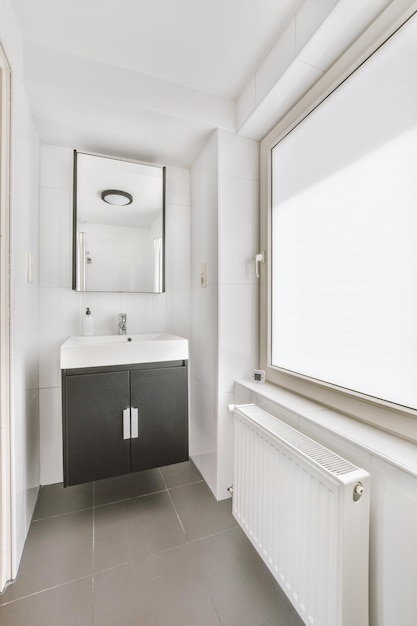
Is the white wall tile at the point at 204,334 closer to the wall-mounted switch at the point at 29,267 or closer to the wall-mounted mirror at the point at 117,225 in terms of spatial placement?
the wall-mounted mirror at the point at 117,225

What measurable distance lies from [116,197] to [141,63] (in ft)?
2.40

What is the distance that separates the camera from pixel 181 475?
1.86 metres

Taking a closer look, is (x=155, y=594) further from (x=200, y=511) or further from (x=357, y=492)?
(x=357, y=492)

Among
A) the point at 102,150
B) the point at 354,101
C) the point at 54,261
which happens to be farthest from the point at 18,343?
the point at 354,101

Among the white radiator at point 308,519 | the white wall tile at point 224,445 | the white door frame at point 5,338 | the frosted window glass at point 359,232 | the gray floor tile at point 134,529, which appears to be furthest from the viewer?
the white wall tile at point 224,445

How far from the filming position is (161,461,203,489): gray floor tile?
1.79 metres

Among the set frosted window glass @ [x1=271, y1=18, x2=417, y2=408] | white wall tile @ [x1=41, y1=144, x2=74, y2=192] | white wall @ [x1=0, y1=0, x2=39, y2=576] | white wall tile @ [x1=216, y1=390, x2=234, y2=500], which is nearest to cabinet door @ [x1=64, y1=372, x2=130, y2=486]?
white wall @ [x1=0, y1=0, x2=39, y2=576]

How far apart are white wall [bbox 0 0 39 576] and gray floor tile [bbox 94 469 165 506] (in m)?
0.35

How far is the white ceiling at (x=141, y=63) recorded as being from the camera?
44.6 inches

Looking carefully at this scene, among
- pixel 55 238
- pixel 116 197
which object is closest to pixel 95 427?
pixel 55 238

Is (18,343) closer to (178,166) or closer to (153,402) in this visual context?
(153,402)

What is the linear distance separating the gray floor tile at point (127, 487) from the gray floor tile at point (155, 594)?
470 mm

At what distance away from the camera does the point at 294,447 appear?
3.16 ft

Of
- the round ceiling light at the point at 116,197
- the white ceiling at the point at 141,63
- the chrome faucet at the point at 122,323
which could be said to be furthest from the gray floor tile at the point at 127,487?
the white ceiling at the point at 141,63
